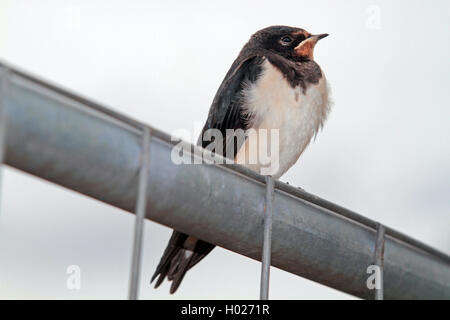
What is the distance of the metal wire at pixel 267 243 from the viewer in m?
2.92

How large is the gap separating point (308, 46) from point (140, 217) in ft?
13.2

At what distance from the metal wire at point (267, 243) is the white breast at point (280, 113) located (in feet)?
8.18

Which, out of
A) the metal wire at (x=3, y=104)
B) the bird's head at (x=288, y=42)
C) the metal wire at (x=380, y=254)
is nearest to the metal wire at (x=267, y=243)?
the metal wire at (x=380, y=254)

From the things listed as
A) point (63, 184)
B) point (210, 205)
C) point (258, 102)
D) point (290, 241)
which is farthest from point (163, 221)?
point (258, 102)

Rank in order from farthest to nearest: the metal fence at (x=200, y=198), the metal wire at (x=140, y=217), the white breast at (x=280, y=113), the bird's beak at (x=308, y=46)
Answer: the bird's beak at (x=308, y=46)
the white breast at (x=280, y=113)
the metal wire at (x=140, y=217)
the metal fence at (x=200, y=198)

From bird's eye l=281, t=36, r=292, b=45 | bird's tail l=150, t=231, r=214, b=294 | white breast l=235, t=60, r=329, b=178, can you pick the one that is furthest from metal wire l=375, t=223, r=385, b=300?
bird's eye l=281, t=36, r=292, b=45

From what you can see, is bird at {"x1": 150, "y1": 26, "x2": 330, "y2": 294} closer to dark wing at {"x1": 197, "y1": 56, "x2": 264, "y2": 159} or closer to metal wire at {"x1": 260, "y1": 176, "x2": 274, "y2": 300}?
dark wing at {"x1": 197, "y1": 56, "x2": 264, "y2": 159}

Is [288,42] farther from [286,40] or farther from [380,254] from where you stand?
[380,254]

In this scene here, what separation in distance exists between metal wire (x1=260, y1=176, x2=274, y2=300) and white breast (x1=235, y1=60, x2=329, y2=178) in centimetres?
249

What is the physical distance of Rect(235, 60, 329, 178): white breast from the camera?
18.1 feet

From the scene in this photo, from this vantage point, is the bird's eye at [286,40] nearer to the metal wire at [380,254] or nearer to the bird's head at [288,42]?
the bird's head at [288,42]

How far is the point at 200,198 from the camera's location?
Result: 268cm

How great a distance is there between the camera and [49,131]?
86.7 inches

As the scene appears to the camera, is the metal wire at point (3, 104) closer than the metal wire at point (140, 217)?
Yes
